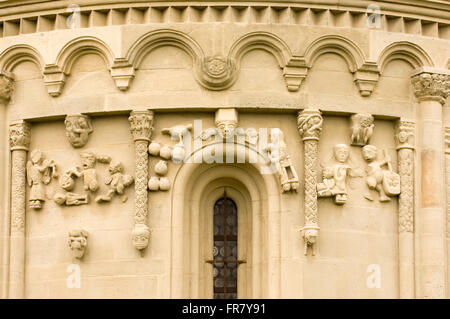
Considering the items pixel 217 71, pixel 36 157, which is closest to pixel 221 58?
pixel 217 71

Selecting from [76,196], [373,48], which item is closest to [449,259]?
[373,48]

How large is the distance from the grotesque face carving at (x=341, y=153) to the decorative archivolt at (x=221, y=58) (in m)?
1.05

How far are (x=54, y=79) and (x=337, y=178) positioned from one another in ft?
17.5

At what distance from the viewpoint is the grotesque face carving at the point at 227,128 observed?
141 ft

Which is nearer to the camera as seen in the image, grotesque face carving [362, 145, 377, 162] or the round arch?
the round arch

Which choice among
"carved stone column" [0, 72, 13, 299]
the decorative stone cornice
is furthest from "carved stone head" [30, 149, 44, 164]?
the decorative stone cornice

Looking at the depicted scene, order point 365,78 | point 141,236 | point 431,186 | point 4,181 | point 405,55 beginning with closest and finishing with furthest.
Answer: point 141,236 → point 365,78 → point 431,186 → point 4,181 → point 405,55

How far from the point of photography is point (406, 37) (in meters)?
43.9

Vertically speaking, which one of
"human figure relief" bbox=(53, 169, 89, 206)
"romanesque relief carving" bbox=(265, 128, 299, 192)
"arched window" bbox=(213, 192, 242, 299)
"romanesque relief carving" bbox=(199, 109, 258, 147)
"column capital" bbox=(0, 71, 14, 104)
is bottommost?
"arched window" bbox=(213, 192, 242, 299)

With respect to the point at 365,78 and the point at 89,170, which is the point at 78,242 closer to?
the point at 89,170

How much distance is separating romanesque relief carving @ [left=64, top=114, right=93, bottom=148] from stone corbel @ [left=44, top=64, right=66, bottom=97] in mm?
571

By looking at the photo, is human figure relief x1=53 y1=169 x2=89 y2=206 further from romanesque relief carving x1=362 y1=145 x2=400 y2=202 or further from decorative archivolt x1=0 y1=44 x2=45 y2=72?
romanesque relief carving x1=362 y1=145 x2=400 y2=202

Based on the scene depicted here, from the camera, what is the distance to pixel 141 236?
4266cm

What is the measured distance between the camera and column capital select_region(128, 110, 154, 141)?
42938 mm
